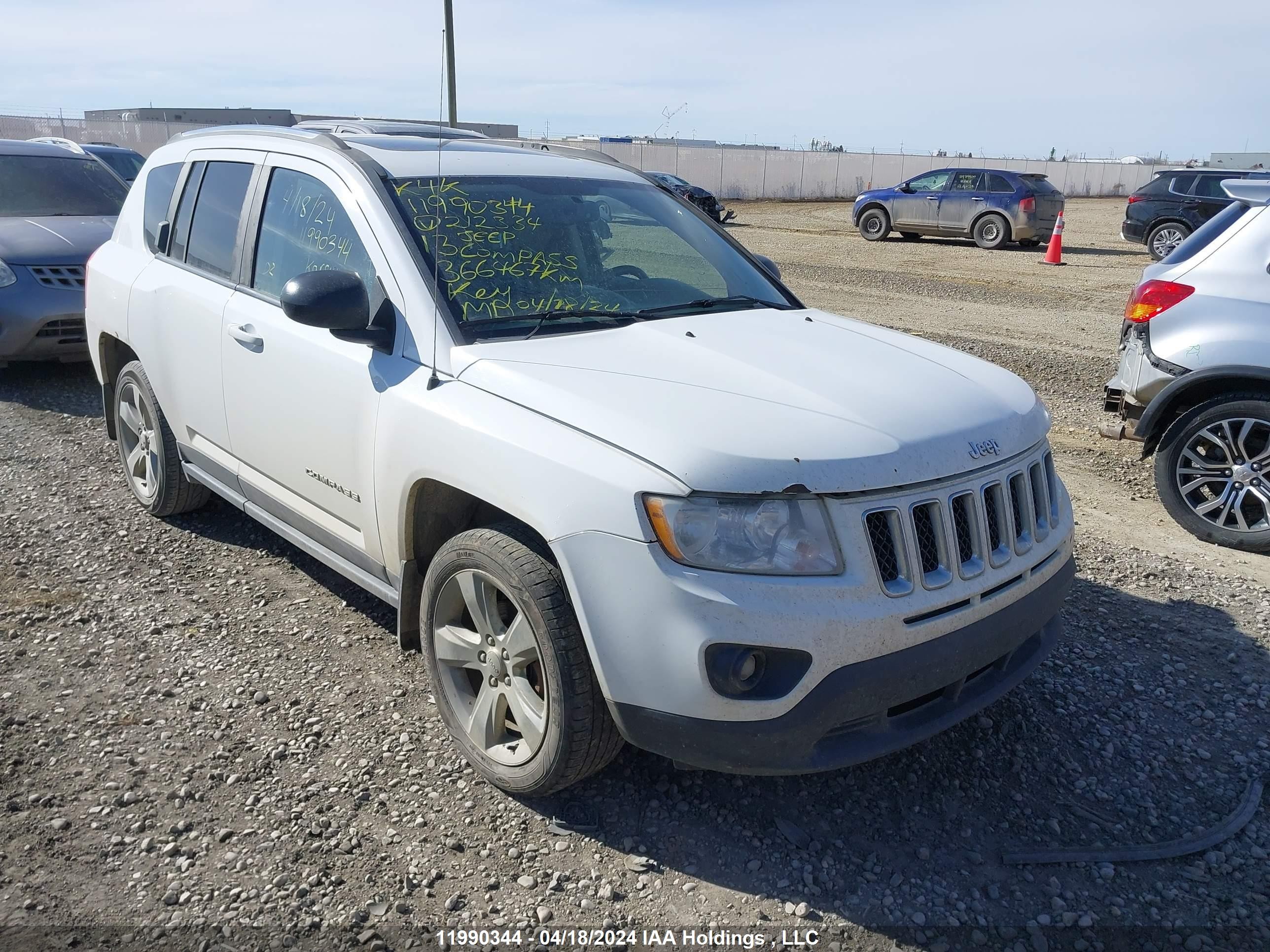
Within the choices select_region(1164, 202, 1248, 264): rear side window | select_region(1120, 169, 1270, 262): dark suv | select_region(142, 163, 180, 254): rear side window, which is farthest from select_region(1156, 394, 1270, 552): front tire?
select_region(1120, 169, 1270, 262): dark suv

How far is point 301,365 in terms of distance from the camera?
141 inches

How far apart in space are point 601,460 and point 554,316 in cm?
96

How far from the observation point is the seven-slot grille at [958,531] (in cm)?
261

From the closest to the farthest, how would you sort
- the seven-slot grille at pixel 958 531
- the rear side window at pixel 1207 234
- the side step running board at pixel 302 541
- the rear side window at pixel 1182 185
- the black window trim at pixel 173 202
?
1. the seven-slot grille at pixel 958 531
2. the side step running board at pixel 302 541
3. the black window trim at pixel 173 202
4. the rear side window at pixel 1207 234
5. the rear side window at pixel 1182 185

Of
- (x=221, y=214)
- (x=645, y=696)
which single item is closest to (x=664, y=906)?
(x=645, y=696)

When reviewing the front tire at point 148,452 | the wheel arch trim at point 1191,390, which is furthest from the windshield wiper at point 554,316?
the wheel arch trim at point 1191,390

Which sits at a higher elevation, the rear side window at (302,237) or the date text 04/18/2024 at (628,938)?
the rear side window at (302,237)

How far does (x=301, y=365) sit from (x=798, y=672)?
2.11 meters

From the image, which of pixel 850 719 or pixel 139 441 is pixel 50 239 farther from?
pixel 850 719

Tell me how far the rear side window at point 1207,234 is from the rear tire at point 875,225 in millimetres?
17372

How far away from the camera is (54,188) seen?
8875mm

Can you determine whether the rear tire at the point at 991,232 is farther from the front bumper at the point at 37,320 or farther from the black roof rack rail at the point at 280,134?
A: the black roof rack rail at the point at 280,134

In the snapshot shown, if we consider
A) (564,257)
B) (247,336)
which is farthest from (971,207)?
(247,336)

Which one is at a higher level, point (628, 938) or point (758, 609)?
point (758, 609)
